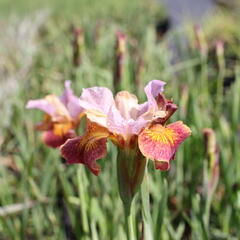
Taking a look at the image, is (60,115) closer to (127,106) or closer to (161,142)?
(127,106)

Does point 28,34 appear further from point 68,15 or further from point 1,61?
point 68,15

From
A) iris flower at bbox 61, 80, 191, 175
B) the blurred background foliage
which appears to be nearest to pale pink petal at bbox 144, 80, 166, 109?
iris flower at bbox 61, 80, 191, 175

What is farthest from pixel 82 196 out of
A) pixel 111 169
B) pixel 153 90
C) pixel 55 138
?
pixel 153 90

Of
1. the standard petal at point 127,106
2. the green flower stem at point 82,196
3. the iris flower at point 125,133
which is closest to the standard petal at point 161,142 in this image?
the iris flower at point 125,133

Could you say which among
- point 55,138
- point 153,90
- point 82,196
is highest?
point 153,90

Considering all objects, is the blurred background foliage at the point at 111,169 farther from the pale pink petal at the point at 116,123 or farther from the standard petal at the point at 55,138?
the pale pink petal at the point at 116,123

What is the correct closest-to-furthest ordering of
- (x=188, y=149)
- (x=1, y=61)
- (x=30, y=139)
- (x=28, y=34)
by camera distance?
(x=188, y=149) < (x=30, y=139) < (x=1, y=61) < (x=28, y=34)

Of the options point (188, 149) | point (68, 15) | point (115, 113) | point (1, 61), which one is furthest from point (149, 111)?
point (68, 15)
